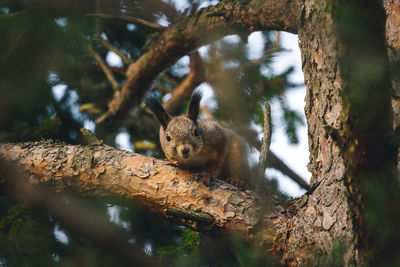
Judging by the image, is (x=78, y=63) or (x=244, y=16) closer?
(x=244, y=16)

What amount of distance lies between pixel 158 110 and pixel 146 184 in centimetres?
100

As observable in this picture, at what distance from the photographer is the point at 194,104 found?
118 inches

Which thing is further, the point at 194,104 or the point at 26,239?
the point at 194,104

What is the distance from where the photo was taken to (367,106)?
1.01 metres

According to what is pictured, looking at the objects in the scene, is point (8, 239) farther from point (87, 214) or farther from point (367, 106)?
point (367, 106)

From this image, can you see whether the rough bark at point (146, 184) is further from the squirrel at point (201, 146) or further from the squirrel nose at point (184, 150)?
the squirrel at point (201, 146)

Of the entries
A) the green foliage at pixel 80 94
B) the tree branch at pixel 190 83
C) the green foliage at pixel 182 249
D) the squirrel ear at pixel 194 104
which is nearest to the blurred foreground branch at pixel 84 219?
the green foliage at pixel 80 94

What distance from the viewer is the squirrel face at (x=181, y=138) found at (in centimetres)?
285

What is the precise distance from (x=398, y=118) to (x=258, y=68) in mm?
1594

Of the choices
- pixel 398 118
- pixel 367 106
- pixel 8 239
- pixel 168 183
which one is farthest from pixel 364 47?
pixel 8 239

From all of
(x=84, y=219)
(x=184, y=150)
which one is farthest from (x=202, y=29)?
(x=84, y=219)

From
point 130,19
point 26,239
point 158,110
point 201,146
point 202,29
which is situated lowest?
point 26,239

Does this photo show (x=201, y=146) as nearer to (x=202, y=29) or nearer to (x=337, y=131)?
(x=202, y=29)

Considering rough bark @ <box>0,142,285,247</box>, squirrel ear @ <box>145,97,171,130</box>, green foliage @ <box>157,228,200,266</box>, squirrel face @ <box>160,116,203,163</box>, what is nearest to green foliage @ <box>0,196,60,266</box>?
rough bark @ <box>0,142,285,247</box>
